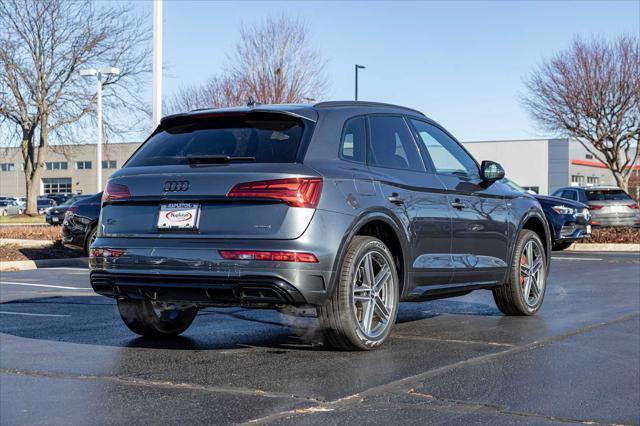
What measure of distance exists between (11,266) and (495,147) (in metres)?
67.3

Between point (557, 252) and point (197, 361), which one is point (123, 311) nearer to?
point (197, 361)

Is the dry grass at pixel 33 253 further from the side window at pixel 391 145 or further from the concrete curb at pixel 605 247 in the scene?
the concrete curb at pixel 605 247

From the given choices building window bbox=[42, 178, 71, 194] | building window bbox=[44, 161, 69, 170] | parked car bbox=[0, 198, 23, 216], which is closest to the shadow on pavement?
parked car bbox=[0, 198, 23, 216]

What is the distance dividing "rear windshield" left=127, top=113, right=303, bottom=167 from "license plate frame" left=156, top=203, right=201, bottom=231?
0.37 meters

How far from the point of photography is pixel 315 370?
18.0ft

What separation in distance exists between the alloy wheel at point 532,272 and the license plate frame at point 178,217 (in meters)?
3.58

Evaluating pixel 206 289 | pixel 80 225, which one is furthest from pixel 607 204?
pixel 206 289

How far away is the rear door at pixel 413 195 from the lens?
649 cm

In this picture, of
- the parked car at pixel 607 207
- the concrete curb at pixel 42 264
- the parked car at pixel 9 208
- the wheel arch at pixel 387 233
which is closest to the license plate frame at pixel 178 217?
the wheel arch at pixel 387 233

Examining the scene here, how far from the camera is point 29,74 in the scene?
37938 millimetres

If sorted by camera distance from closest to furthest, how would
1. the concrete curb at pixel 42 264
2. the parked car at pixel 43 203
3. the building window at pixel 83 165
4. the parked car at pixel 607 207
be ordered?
the concrete curb at pixel 42 264 → the parked car at pixel 607 207 → the parked car at pixel 43 203 → the building window at pixel 83 165

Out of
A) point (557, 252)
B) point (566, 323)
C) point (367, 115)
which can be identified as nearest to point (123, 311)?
point (367, 115)

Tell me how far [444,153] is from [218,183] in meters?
2.48

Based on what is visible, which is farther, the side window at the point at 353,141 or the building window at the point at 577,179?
the building window at the point at 577,179
